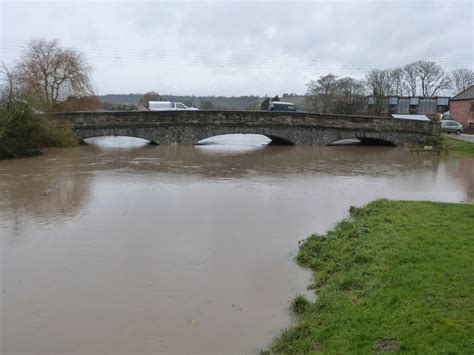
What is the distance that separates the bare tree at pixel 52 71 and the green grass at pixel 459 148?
80.5 feet

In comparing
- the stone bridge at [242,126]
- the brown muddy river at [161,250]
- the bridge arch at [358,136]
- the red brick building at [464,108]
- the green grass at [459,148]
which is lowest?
the brown muddy river at [161,250]

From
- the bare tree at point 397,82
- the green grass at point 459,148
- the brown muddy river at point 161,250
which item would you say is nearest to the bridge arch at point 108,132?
the brown muddy river at point 161,250

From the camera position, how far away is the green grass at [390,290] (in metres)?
3.86

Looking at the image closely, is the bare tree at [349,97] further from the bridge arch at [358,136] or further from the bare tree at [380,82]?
the bridge arch at [358,136]

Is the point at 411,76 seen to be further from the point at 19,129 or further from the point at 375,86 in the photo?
the point at 19,129

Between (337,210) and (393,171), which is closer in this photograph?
(337,210)

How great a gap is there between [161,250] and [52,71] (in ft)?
90.6

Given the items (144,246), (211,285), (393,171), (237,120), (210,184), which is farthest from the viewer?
(237,120)

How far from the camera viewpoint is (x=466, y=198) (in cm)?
1173

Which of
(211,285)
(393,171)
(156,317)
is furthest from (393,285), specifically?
(393,171)

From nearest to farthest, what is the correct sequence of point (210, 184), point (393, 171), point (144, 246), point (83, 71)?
point (144, 246)
point (210, 184)
point (393, 171)
point (83, 71)

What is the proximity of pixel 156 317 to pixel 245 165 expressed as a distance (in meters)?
14.6

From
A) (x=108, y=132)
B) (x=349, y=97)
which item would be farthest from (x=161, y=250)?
(x=349, y=97)

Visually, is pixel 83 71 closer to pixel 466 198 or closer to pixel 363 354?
pixel 466 198
